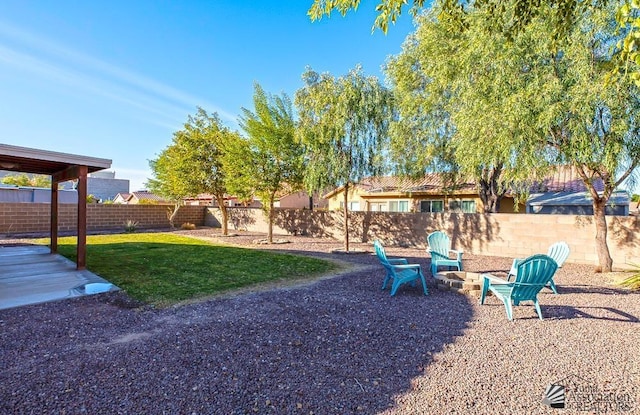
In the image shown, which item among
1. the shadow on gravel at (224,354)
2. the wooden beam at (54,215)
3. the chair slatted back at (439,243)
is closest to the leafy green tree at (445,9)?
the shadow on gravel at (224,354)

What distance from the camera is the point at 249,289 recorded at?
6508 mm

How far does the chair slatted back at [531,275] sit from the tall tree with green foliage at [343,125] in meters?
7.39

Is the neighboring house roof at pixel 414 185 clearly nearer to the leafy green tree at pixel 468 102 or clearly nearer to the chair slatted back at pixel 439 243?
the leafy green tree at pixel 468 102

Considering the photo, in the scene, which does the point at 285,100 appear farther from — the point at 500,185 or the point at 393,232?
the point at 500,185

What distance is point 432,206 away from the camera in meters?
19.7

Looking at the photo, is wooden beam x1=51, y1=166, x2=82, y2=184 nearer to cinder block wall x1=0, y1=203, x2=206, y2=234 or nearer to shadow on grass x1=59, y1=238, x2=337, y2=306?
shadow on grass x1=59, y1=238, x2=337, y2=306

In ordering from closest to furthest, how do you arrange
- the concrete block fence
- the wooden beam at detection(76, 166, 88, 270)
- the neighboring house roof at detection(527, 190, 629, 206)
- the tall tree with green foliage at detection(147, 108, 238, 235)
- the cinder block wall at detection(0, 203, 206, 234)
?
the wooden beam at detection(76, 166, 88, 270) < the concrete block fence < the neighboring house roof at detection(527, 190, 629, 206) < the cinder block wall at detection(0, 203, 206, 234) < the tall tree with green foliage at detection(147, 108, 238, 235)

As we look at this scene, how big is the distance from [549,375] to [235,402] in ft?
9.76

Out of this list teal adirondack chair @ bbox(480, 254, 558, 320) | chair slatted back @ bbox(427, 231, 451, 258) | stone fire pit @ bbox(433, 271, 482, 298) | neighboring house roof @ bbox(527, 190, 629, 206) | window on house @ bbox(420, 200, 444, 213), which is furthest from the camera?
window on house @ bbox(420, 200, 444, 213)

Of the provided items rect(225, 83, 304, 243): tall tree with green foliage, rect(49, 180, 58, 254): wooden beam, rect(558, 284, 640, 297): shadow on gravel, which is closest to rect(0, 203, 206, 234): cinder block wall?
rect(49, 180, 58, 254): wooden beam

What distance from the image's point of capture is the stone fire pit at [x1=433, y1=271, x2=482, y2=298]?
20.2 feet

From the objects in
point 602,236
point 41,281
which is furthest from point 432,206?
point 41,281

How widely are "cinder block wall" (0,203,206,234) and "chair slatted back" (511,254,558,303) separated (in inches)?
846

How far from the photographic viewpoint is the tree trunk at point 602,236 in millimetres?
8328
